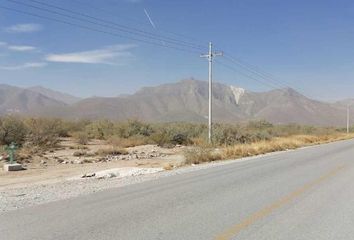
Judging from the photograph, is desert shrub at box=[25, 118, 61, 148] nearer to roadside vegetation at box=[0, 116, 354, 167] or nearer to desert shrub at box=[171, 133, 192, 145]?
roadside vegetation at box=[0, 116, 354, 167]

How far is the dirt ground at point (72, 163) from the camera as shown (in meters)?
Result: 22.6

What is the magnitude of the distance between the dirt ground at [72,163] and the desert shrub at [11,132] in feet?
10.1

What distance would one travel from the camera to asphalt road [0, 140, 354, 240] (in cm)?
838

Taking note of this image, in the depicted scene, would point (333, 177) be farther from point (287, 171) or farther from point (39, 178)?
point (39, 178)

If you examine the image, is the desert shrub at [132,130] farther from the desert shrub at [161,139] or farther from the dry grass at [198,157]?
the dry grass at [198,157]

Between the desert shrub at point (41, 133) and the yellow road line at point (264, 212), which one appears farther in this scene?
the desert shrub at point (41, 133)

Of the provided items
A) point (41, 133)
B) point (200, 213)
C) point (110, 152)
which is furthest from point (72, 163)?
point (200, 213)

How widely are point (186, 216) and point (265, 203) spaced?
2.38 m

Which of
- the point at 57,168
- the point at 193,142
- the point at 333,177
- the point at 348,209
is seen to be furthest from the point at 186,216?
the point at 193,142

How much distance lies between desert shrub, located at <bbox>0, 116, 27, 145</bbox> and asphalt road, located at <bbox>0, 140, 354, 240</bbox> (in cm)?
2467

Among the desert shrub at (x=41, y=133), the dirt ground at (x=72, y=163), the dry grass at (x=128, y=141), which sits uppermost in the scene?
the desert shrub at (x=41, y=133)

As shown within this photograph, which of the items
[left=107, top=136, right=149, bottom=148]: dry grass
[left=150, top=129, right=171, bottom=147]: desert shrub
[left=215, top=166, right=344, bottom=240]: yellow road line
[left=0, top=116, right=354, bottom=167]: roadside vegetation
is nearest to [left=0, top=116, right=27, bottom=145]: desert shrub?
[left=0, top=116, right=354, bottom=167]: roadside vegetation

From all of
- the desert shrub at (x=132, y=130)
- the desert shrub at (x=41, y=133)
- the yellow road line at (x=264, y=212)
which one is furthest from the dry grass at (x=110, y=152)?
the yellow road line at (x=264, y=212)

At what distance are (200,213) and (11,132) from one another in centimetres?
3118
